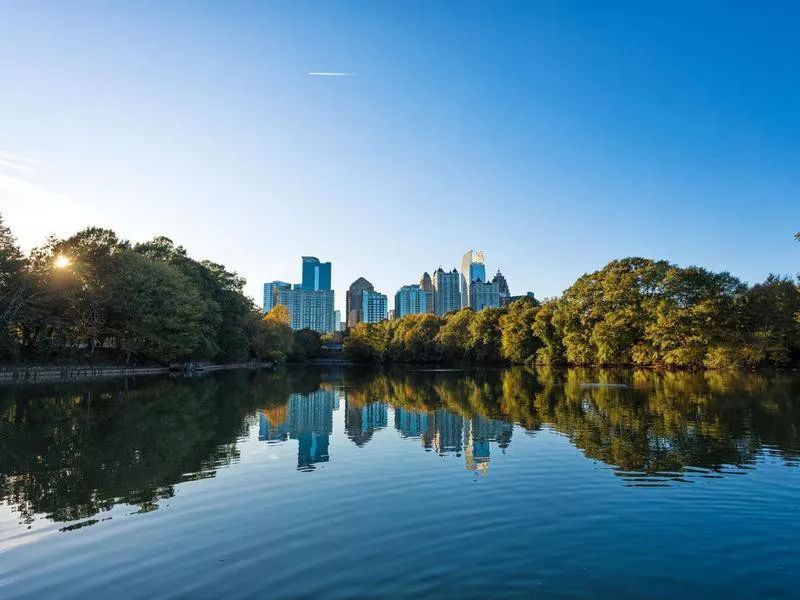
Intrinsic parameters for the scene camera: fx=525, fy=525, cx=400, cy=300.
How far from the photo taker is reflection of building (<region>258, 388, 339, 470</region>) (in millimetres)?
15608

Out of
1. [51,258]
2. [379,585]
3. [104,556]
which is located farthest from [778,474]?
[51,258]

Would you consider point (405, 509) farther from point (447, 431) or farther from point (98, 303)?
point (98, 303)

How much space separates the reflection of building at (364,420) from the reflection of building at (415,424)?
2.10 ft

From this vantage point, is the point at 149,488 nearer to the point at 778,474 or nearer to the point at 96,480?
the point at 96,480

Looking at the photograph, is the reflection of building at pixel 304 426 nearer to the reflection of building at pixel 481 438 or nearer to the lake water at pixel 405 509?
the lake water at pixel 405 509

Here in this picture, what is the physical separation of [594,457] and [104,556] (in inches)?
448

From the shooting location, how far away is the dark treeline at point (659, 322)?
184ft

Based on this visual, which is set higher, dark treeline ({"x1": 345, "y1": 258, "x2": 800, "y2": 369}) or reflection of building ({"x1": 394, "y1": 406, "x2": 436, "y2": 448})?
dark treeline ({"x1": 345, "y1": 258, "x2": 800, "y2": 369})

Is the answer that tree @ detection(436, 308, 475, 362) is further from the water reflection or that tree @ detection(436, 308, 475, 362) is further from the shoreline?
the water reflection

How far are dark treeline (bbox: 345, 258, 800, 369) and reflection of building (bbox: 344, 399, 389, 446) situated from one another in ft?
146

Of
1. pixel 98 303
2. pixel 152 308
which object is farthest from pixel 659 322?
pixel 98 303

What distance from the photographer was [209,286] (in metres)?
75.8

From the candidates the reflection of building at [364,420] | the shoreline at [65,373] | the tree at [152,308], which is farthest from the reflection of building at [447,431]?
the tree at [152,308]

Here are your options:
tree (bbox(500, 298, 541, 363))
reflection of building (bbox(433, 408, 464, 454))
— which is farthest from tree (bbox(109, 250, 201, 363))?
tree (bbox(500, 298, 541, 363))
